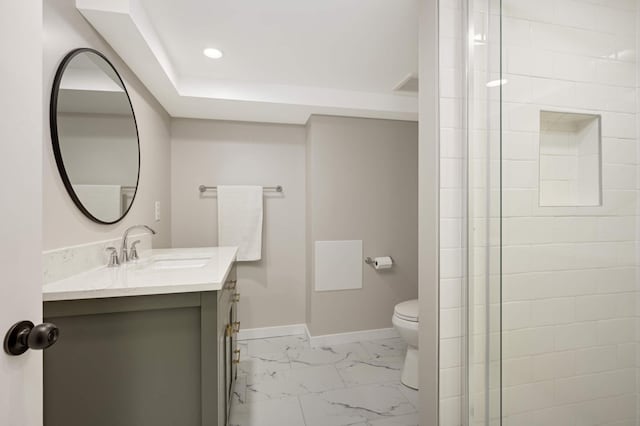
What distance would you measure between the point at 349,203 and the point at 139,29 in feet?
6.11

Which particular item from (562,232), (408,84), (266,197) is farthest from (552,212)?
(266,197)

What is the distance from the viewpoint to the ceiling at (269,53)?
4.47 ft

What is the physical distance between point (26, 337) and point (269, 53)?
1795 millimetres

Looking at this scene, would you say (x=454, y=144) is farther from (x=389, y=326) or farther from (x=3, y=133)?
(x=389, y=326)

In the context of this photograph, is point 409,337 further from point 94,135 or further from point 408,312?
point 94,135

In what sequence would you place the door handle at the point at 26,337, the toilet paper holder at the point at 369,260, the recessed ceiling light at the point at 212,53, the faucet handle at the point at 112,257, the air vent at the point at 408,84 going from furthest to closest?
1. the toilet paper holder at the point at 369,260
2. the air vent at the point at 408,84
3. the recessed ceiling light at the point at 212,53
4. the faucet handle at the point at 112,257
5. the door handle at the point at 26,337

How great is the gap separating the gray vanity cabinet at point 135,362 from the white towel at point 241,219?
5.00 feet

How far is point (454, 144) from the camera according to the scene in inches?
44.1

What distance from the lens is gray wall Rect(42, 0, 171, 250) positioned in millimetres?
1018

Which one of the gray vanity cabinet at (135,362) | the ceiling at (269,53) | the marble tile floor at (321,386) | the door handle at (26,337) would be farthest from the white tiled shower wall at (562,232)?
the door handle at (26,337)

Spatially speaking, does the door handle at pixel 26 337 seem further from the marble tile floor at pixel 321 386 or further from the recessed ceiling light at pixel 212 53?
the recessed ceiling light at pixel 212 53

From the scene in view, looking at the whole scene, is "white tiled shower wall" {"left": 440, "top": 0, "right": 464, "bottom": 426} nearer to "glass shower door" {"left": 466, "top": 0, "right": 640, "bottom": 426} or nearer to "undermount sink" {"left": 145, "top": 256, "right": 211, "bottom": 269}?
"glass shower door" {"left": 466, "top": 0, "right": 640, "bottom": 426}

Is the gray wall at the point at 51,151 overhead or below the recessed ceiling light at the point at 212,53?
below

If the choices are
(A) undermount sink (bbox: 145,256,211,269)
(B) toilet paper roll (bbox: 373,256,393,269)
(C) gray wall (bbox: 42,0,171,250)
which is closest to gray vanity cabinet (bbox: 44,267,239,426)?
(C) gray wall (bbox: 42,0,171,250)
